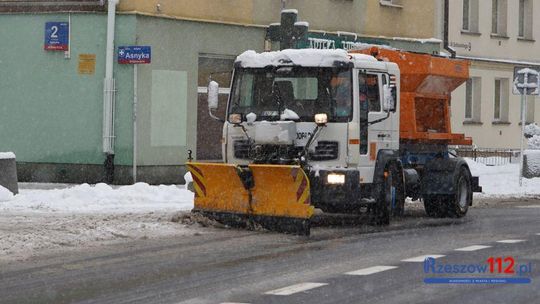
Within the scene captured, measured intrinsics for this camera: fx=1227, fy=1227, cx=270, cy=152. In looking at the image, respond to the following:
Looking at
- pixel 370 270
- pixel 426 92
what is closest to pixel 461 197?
pixel 426 92

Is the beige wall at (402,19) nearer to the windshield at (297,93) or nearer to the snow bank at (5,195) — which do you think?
the snow bank at (5,195)

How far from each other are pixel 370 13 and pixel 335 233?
17164 mm

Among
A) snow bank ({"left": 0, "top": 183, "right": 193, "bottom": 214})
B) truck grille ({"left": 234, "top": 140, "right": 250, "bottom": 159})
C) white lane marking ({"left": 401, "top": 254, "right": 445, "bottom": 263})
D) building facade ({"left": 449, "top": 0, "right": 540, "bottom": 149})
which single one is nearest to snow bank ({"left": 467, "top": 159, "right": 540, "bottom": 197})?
building facade ({"left": 449, "top": 0, "right": 540, "bottom": 149})

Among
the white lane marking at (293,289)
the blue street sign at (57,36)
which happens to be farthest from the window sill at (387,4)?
the white lane marking at (293,289)

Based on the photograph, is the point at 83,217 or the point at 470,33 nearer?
the point at 83,217

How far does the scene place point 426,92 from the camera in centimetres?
2089

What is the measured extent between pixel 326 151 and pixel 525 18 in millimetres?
30392

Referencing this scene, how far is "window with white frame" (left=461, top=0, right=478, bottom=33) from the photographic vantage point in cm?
4316

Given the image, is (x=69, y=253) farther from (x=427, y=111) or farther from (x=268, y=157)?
(x=427, y=111)

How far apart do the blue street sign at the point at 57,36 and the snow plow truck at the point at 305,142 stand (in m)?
9.81

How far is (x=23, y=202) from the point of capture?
2152 centimetres

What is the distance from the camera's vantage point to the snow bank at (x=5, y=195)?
21.8m

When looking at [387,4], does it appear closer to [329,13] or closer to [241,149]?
[329,13]

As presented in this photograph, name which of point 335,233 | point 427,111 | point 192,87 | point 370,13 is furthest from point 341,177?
point 370,13
